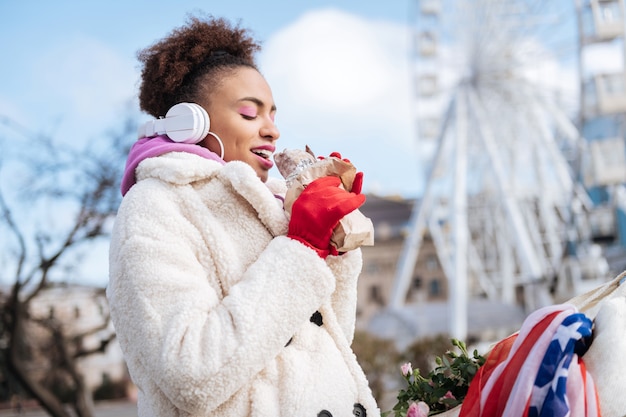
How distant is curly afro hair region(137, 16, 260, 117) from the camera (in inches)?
84.0

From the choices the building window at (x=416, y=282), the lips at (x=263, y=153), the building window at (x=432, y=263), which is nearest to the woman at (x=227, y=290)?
the lips at (x=263, y=153)

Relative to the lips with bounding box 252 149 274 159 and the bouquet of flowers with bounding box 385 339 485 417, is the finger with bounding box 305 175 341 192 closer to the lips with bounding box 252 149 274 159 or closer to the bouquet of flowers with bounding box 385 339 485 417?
the lips with bounding box 252 149 274 159

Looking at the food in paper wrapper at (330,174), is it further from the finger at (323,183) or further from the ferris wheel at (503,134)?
the ferris wheel at (503,134)

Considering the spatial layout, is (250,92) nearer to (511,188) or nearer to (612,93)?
(612,93)

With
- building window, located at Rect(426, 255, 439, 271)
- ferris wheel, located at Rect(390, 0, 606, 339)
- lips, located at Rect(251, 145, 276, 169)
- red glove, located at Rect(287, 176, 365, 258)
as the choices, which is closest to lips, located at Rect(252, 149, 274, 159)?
lips, located at Rect(251, 145, 276, 169)

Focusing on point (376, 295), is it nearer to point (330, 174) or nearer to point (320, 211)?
point (330, 174)

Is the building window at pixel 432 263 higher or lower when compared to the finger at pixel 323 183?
lower

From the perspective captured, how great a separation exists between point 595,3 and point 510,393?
54.0 ft

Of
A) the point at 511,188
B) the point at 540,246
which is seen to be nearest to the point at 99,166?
the point at 511,188

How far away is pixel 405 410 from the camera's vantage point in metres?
2.06

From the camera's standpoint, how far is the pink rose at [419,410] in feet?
6.07

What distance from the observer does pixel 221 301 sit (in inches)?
69.1

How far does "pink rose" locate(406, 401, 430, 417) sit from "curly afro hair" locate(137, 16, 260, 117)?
37.3 inches

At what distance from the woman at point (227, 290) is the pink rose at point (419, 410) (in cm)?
9
